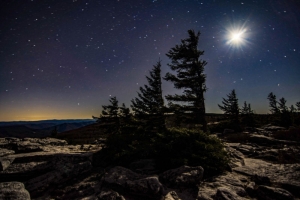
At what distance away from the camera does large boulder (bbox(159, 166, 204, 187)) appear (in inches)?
206

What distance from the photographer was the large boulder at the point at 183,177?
5.24 meters

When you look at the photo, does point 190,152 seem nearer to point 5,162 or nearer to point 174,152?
point 174,152

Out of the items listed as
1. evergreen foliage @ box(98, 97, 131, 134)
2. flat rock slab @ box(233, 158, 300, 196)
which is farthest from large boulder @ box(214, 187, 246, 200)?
evergreen foliage @ box(98, 97, 131, 134)

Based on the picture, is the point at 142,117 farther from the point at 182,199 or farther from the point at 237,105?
the point at 237,105

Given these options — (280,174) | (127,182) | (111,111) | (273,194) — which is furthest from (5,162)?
(111,111)

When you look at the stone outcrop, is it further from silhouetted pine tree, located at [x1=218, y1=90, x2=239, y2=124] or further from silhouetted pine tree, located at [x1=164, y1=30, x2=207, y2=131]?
silhouetted pine tree, located at [x1=218, y1=90, x2=239, y2=124]

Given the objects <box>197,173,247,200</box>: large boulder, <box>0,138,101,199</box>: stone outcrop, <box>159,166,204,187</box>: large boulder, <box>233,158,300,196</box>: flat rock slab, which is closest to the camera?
<box>197,173,247,200</box>: large boulder

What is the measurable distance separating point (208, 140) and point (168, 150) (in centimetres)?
254

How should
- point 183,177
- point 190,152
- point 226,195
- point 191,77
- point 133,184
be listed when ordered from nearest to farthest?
1. point 226,195
2. point 133,184
3. point 183,177
4. point 190,152
5. point 191,77

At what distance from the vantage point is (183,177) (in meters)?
5.29

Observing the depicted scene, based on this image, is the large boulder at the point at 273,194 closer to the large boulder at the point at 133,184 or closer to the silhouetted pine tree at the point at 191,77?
the large boulder at the point at 133,184

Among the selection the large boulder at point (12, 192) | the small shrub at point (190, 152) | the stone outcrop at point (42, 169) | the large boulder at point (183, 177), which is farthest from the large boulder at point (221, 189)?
the large boulder at point (12, 192)

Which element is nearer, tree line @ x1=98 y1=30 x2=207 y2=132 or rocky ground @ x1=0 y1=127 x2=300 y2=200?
rocky ground @ x1=0 y1=127 x2=300 y2=200

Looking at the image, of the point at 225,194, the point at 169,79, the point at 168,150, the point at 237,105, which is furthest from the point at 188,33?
the point at 237,105
